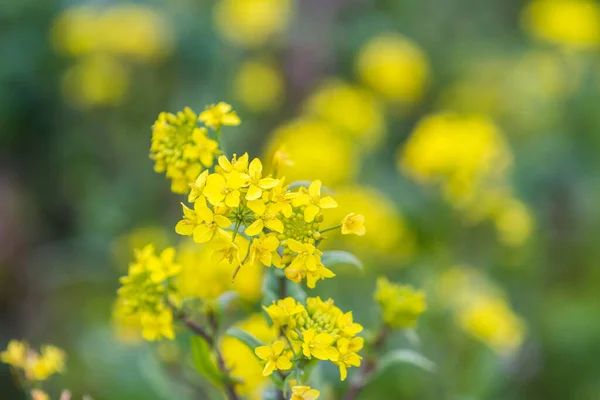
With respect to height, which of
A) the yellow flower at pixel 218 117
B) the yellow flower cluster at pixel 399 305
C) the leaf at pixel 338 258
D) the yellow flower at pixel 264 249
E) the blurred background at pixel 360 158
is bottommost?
the blurred background at pixel 360 158

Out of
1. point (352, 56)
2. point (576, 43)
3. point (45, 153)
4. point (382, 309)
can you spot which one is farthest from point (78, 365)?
point (576, 43)

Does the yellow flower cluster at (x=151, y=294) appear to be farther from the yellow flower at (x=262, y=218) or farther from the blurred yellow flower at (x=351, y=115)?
the blurred yellow flower at (x=351, y=115)

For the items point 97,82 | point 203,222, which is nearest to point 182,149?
point 203,222

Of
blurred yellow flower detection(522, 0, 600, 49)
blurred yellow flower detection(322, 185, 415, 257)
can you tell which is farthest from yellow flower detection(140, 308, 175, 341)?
blurred yellow flower detection(522, 0, 600, 49)

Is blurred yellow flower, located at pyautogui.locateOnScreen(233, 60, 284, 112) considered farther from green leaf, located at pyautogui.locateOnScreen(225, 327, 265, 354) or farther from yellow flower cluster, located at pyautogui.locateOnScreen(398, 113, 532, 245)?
green leaf, located at pyautogui.locateOnScreen(225, 327, 265, 354)

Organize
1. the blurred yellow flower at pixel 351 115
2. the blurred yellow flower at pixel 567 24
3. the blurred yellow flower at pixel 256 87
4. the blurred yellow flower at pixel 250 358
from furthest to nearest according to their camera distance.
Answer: the blurred yellow flower at pixel 567 24
the blurred yellow flower at pixel 256 87
the blurred yellow flower at pixel 351 115
the blurred yellow flower at pixel 250 358

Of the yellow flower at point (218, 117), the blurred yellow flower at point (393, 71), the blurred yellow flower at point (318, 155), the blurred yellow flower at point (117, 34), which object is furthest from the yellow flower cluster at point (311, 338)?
the blurred yellow flower at point (117, 34)

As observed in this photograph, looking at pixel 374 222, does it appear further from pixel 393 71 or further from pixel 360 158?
pixel 393 71
